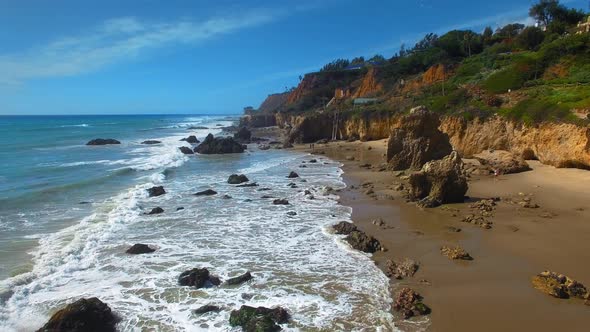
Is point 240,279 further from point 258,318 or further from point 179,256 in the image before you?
point 179,256

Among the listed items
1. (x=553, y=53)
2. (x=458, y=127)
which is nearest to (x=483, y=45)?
(x=553, y=53)

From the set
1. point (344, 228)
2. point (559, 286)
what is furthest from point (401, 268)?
point (344, 228)

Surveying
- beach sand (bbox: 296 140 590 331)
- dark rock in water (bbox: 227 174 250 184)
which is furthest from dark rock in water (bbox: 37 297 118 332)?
dark rock in water (bbox: 227 174 250 184)

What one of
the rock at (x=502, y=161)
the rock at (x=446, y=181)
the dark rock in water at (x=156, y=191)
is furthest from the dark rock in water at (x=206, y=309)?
the rock at (x=502, y=161)

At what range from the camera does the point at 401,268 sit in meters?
12.2

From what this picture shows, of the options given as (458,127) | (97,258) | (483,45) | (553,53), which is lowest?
(97,258)

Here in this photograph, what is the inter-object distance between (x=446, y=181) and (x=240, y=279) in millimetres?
11586

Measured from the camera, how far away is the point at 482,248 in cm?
1380

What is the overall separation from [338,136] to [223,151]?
1830 cm

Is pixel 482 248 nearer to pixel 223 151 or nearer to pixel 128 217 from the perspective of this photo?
pixel 128 217

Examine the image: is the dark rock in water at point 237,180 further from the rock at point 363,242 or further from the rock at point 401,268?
the rock at point 401,268

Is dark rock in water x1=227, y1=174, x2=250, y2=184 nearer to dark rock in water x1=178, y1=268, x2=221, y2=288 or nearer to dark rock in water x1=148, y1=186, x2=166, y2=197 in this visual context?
dark rock in water x1=148, y1=186, x2=166, y2=197

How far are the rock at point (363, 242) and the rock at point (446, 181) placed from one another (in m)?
6.04

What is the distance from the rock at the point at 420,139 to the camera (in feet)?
88.9
